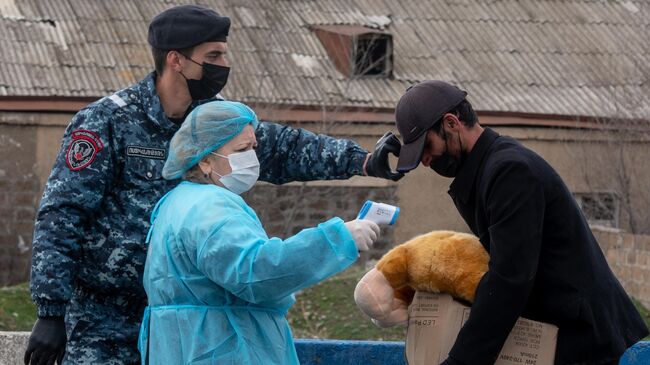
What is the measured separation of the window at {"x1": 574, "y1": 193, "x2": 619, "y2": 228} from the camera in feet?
53.4

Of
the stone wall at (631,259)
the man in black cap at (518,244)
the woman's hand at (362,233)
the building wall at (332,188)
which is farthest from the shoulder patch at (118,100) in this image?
the building wall at (332,188)

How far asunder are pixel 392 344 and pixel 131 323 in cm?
133

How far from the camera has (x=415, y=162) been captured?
3.93 m

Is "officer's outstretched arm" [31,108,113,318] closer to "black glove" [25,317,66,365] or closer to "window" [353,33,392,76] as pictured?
"black glove" [25,317,66,365]

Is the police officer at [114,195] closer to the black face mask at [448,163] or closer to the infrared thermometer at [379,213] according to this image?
the black face mask at [448,163]

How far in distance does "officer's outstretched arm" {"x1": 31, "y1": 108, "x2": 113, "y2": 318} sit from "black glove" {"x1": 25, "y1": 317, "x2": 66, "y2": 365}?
0.03 m

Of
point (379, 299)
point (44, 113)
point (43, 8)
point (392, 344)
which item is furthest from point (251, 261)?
point (43, 8)

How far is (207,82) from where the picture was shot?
474cm

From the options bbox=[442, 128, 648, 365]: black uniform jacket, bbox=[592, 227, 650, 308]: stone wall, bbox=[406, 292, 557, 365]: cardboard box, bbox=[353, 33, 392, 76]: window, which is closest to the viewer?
bbox=[442, 128, 648, 365]: black uniform jacket

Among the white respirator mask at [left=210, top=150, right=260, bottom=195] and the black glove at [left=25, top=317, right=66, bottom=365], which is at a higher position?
the white respirator mask at [left=210, top=150, right=260, bottom=195]

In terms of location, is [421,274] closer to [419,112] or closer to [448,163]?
[448,163]

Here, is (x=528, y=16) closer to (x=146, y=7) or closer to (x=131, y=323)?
(x=146, y=7)

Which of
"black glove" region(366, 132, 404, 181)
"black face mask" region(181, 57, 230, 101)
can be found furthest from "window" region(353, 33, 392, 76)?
"black glove" region(366, 132, 404, 181)

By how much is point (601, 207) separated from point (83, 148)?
43.3 feet
